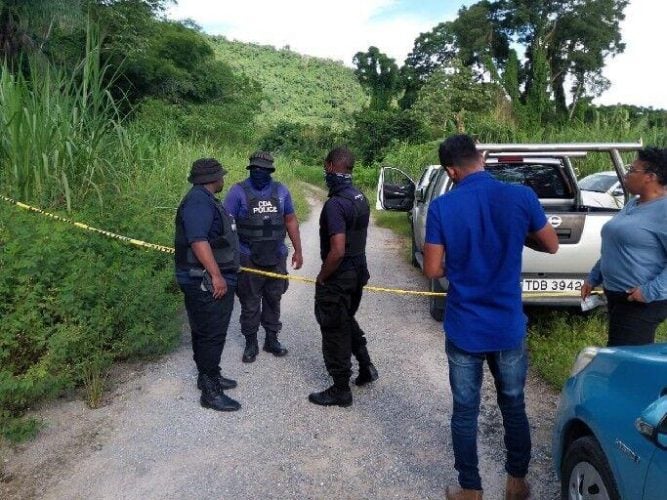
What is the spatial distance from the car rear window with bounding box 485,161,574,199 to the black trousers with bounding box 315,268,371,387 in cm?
302

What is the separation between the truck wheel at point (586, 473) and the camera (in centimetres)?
211

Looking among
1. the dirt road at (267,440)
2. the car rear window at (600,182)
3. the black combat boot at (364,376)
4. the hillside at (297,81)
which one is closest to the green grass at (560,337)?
the dirt road at (267,440)

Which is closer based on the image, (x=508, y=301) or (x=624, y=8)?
(x=508, y=301)

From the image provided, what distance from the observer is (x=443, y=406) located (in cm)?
400

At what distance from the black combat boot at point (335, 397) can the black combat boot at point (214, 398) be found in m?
0.58

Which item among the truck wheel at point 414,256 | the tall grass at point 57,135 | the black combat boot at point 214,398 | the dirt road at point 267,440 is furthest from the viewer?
the truck wheel at point 414,256

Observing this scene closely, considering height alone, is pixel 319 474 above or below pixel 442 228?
below

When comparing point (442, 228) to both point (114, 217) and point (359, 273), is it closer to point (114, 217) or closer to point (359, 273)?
point (359, 273)

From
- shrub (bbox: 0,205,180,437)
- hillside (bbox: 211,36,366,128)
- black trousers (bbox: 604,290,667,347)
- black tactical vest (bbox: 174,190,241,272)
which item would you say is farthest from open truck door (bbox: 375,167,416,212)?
hillside (bbox: 211,36,366,128)

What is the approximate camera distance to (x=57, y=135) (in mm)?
5168

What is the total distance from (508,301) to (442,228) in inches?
18.3

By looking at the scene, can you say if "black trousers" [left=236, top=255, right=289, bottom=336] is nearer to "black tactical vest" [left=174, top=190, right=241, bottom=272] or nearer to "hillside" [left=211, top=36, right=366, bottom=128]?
"black tactical vest" [left=174, top=190, right=241, bottom=272]

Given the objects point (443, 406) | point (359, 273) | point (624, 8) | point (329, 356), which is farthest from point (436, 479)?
point (624, 8)

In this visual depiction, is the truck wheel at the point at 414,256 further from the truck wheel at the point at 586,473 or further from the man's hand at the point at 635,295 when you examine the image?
the truck wheel at the point at 586,473
